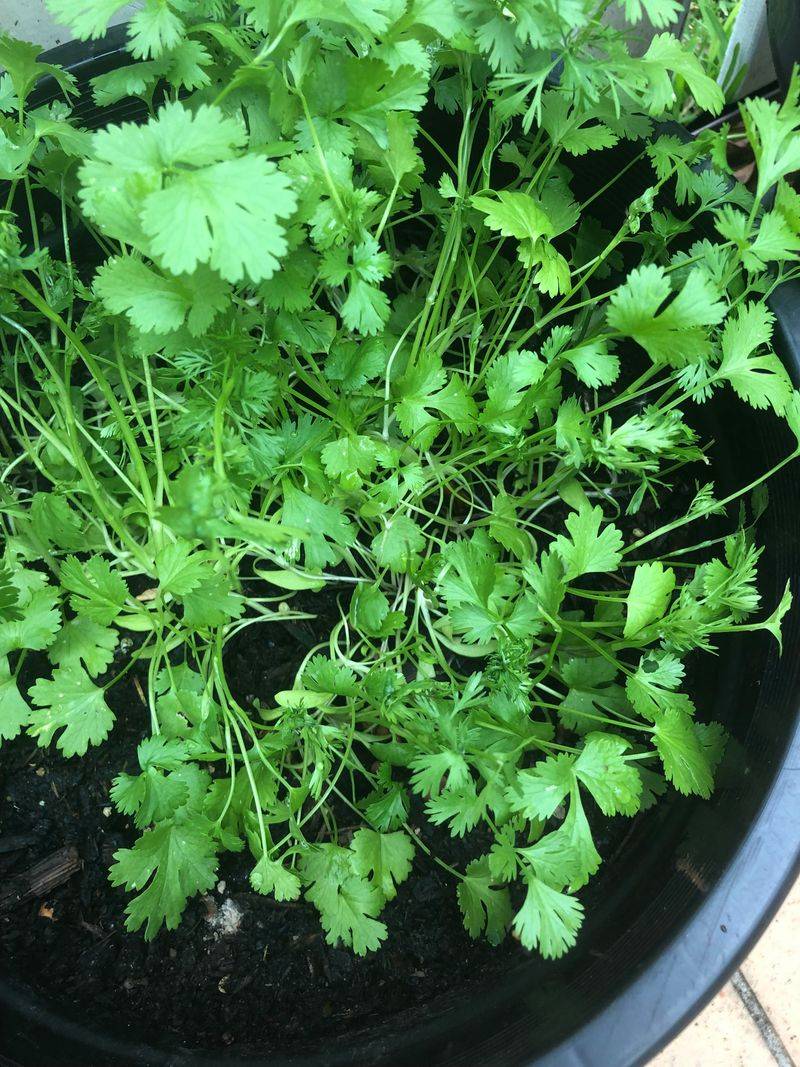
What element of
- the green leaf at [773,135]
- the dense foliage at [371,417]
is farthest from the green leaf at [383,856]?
the green leaf at [773,135]

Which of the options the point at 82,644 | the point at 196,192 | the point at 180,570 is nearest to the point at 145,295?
the point at 196,192

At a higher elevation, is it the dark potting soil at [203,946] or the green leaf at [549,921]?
the green leaf at [549,921]

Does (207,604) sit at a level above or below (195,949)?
above

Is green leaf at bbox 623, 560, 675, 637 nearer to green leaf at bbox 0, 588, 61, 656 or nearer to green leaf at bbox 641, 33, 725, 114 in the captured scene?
green leaf at bbox 641, 33, 725, 114

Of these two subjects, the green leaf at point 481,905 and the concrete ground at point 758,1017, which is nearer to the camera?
the green leaf at point 481,905

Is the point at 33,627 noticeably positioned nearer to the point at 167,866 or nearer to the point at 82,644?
the point at 82,644

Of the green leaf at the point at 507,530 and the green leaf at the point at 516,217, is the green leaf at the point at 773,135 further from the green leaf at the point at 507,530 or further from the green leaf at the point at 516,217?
the green leaf at the point at 507,530

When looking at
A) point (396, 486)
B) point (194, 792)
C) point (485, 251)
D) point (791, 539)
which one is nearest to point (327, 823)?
point (194, 792)
